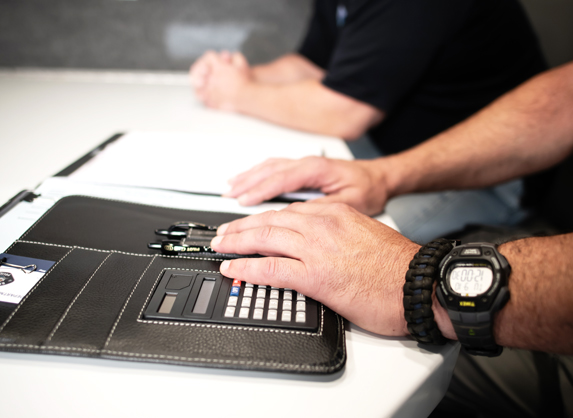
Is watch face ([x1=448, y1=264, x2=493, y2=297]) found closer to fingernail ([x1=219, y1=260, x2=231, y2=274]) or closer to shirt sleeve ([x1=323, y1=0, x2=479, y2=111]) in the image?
fingernail ([x1=219, y1=260, x2=231, y2=274])

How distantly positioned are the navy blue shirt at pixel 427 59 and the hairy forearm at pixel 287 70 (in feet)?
0.72

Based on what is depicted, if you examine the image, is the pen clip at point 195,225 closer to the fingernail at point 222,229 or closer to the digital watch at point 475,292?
the fingernail at point 222,229

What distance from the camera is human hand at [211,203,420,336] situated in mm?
395

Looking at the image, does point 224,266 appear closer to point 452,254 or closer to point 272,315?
point 272,315

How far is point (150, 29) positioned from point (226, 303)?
1.14 meters

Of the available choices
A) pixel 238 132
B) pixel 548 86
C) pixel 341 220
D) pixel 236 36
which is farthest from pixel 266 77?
pixel 341 220

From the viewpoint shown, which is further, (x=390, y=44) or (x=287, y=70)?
(x=287, y=70)

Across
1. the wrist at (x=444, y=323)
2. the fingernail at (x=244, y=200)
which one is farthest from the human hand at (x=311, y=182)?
the wrist at (x=444, y=323)

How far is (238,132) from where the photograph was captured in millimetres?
866

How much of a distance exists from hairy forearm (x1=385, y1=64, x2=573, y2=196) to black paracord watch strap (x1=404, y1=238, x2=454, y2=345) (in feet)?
1.07

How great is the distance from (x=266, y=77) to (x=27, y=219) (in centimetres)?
85

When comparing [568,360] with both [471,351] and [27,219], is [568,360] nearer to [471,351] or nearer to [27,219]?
[471,351]

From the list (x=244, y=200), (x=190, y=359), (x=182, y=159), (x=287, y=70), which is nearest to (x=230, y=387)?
(x=190, y=359)

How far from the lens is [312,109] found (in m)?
0.88
